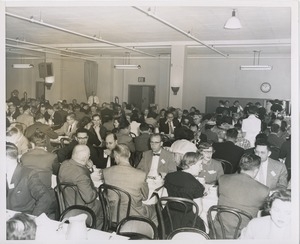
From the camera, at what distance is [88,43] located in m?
8.59

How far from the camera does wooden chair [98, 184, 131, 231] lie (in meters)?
2.71

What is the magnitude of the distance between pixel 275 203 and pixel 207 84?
336 inches

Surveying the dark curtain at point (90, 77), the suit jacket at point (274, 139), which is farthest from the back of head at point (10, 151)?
the dark curtain at point (90, 77)

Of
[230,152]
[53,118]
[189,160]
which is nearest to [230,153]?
[230,152]

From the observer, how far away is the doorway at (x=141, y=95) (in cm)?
1125

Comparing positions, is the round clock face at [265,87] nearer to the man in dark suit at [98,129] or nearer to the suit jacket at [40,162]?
the man in dark suit at [98,129]

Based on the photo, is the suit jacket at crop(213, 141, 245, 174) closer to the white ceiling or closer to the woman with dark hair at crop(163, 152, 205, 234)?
the white ceiling

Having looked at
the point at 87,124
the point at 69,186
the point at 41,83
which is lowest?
the point at 69,186

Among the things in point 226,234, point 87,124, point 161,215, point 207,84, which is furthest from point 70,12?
point 207,84

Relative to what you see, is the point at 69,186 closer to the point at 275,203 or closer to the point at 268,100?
the point at 275,203

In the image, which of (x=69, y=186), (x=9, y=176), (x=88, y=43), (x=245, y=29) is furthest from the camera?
(x=88, y=43)

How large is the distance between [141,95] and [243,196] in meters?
9.17

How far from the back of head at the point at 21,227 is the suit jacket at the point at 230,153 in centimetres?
240

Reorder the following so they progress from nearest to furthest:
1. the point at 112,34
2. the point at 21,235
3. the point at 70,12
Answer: the point at 21,235 → the point at 70,12 → the point at 112,34
